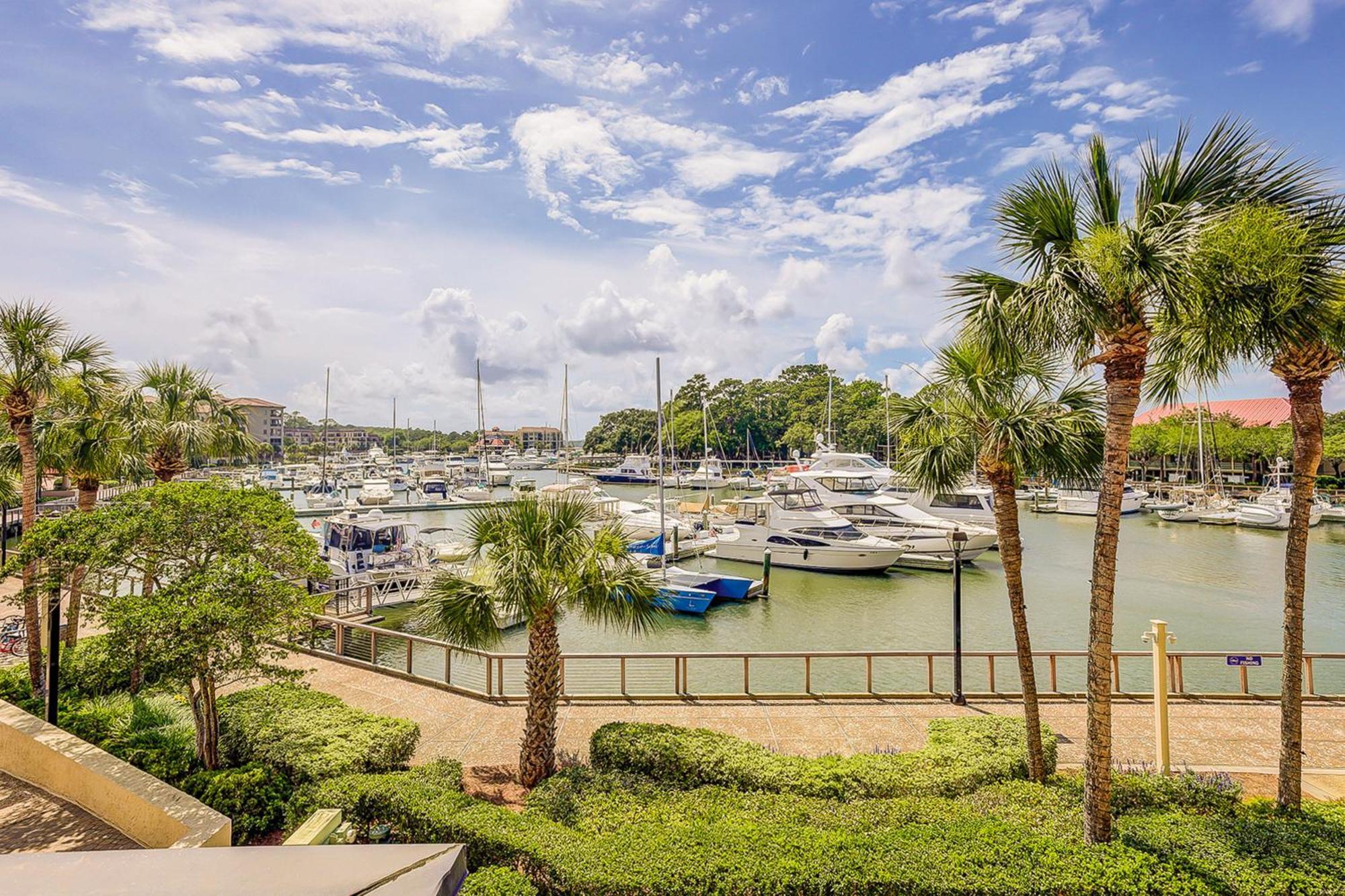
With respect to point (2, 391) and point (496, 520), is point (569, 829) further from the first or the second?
point (2, 391)

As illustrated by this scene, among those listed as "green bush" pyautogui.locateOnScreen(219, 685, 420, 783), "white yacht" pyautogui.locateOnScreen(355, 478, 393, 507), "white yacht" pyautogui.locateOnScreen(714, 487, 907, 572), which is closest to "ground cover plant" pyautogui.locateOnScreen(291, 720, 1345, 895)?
"green bush" pyautogui.locateOnScreen(219, 685, 420, 783)

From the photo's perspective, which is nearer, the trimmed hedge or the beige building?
the trimmed hedge

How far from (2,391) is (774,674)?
619 inches

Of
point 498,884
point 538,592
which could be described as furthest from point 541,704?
point 498,884

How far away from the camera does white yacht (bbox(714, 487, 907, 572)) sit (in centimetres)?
2775

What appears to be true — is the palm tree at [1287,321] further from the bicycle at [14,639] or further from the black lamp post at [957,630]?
the bicycle at [14,639]

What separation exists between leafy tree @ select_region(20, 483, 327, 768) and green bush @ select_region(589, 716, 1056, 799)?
4.05 m

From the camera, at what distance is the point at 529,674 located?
25.1 ft

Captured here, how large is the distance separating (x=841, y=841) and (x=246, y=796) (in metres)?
5.98

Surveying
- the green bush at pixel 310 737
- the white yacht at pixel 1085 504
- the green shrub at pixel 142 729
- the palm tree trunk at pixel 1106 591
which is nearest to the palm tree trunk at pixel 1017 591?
the palm tree trunk at pixel 1106 591

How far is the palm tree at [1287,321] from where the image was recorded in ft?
17.0

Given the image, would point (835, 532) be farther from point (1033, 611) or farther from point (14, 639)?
point (14, 639)

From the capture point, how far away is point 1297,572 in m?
6.27

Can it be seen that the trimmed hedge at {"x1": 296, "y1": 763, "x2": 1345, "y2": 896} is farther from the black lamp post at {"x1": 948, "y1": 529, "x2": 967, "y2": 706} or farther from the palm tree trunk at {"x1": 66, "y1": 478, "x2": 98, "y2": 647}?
the palm tree trunk at {"x1": 66, "y1": 478, "x2": 98, "y2": 647}
